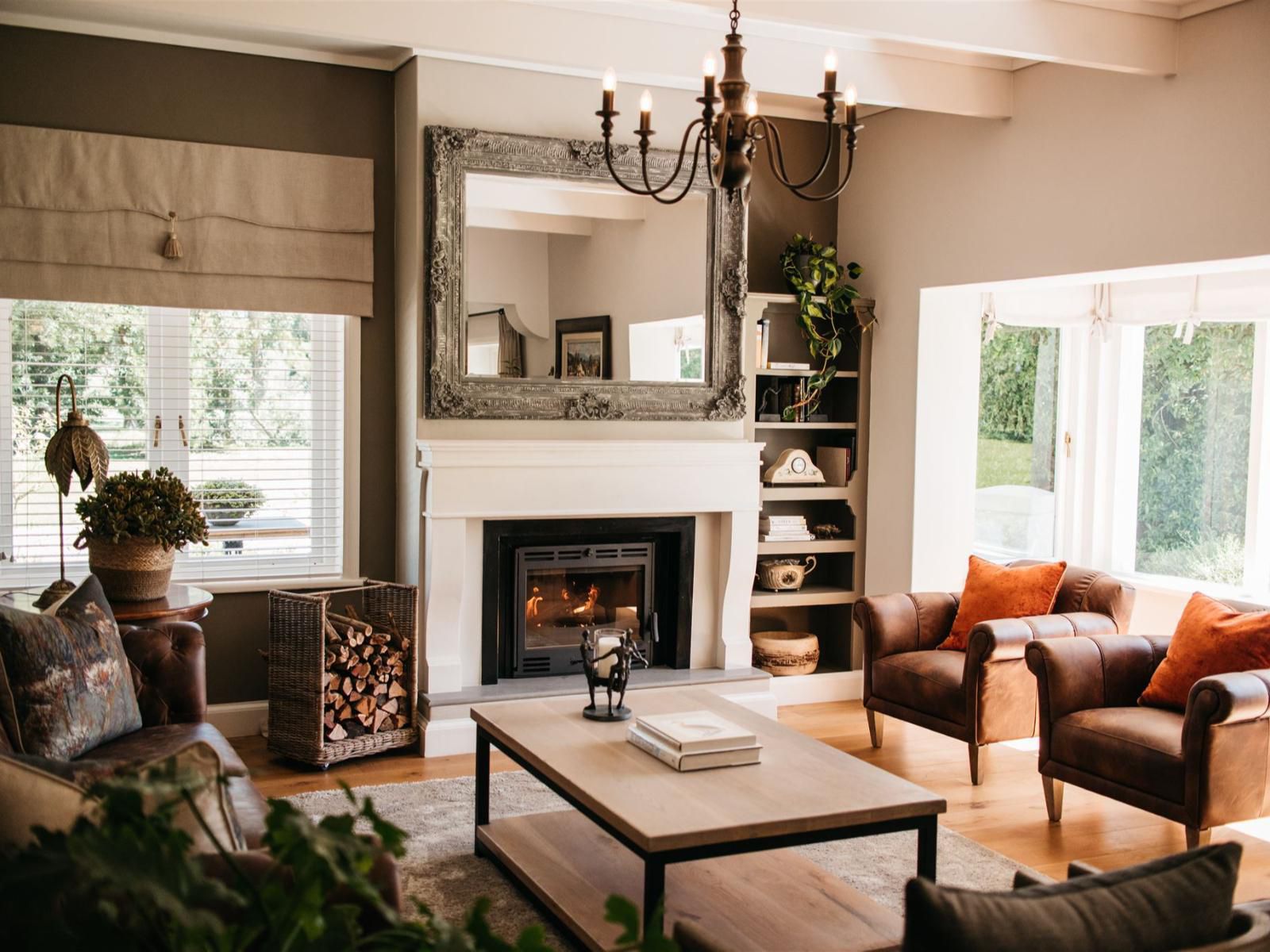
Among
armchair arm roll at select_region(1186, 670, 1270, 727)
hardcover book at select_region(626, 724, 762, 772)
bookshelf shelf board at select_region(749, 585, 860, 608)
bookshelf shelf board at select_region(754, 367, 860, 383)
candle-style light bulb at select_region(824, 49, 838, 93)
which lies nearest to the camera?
candle-style light bulb at select_region(824, 49, 838, 93)

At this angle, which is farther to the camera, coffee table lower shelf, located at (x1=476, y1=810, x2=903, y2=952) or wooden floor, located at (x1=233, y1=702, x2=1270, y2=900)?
wooden floor, located at (x1=233, y1=702, x2=1270, y2=900)

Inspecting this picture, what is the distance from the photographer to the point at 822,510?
628cm

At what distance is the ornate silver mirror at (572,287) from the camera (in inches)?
198

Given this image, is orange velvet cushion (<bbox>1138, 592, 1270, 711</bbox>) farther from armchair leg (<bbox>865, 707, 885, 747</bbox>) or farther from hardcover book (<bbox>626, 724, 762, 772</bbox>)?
hardcover book (<bbox>626, 724, 762, 772</bbox>)

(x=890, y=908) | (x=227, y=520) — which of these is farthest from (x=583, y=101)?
(x=890, y=908)

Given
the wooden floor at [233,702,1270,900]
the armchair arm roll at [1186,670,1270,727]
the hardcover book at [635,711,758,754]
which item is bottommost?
the wooden floor at [233,702,1270,900]

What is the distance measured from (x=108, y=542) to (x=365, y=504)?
1502 millimetres

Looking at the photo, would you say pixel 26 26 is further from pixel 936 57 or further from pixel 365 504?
pixel 936 57

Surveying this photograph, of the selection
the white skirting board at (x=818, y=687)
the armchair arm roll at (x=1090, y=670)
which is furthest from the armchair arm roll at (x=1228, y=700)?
the white skirting board at (x=818, y=687)

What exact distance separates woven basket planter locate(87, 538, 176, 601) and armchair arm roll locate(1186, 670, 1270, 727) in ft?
10.7

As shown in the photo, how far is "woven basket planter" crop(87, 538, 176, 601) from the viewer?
400 cm

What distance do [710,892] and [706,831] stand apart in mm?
514

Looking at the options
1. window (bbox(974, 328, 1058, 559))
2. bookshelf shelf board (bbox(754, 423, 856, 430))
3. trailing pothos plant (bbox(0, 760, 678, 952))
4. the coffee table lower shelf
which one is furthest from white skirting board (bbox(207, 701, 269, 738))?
trailing pothos plant (bbox(0, 760, 678, 952))

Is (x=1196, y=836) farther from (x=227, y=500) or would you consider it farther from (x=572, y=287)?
(x=227, y=500)
